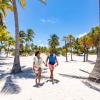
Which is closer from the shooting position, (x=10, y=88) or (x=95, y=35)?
(x=10, y=88)

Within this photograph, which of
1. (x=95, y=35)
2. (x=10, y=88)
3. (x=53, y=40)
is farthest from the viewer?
(x=53, y=40)

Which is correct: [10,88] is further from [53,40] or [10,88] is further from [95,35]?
[53,40]

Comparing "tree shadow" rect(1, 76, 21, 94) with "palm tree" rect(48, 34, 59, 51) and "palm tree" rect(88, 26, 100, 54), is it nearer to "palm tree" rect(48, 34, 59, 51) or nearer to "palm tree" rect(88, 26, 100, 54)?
"palm tree" rect(88, 26, 100, 54)

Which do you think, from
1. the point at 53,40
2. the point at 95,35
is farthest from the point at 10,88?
the point at 53,40

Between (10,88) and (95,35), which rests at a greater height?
(95,35)

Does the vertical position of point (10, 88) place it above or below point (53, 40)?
below

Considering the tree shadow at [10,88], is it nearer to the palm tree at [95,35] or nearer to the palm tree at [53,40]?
the palm tree at [95,35]

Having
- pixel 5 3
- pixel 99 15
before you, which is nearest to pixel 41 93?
pixel 99 15

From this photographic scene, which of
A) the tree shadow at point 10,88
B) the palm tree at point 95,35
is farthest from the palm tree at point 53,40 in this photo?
the tree shadow at point 10,88

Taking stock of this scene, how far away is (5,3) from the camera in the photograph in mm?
18547

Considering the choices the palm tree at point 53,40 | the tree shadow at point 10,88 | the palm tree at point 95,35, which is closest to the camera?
the tree shadow at point 10,88

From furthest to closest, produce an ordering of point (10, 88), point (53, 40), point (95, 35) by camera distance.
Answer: point (53, 40)
point (95, 35)
point (10, 88)

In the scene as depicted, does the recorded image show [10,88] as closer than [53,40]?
Yes

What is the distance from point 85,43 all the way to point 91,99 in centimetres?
2873
